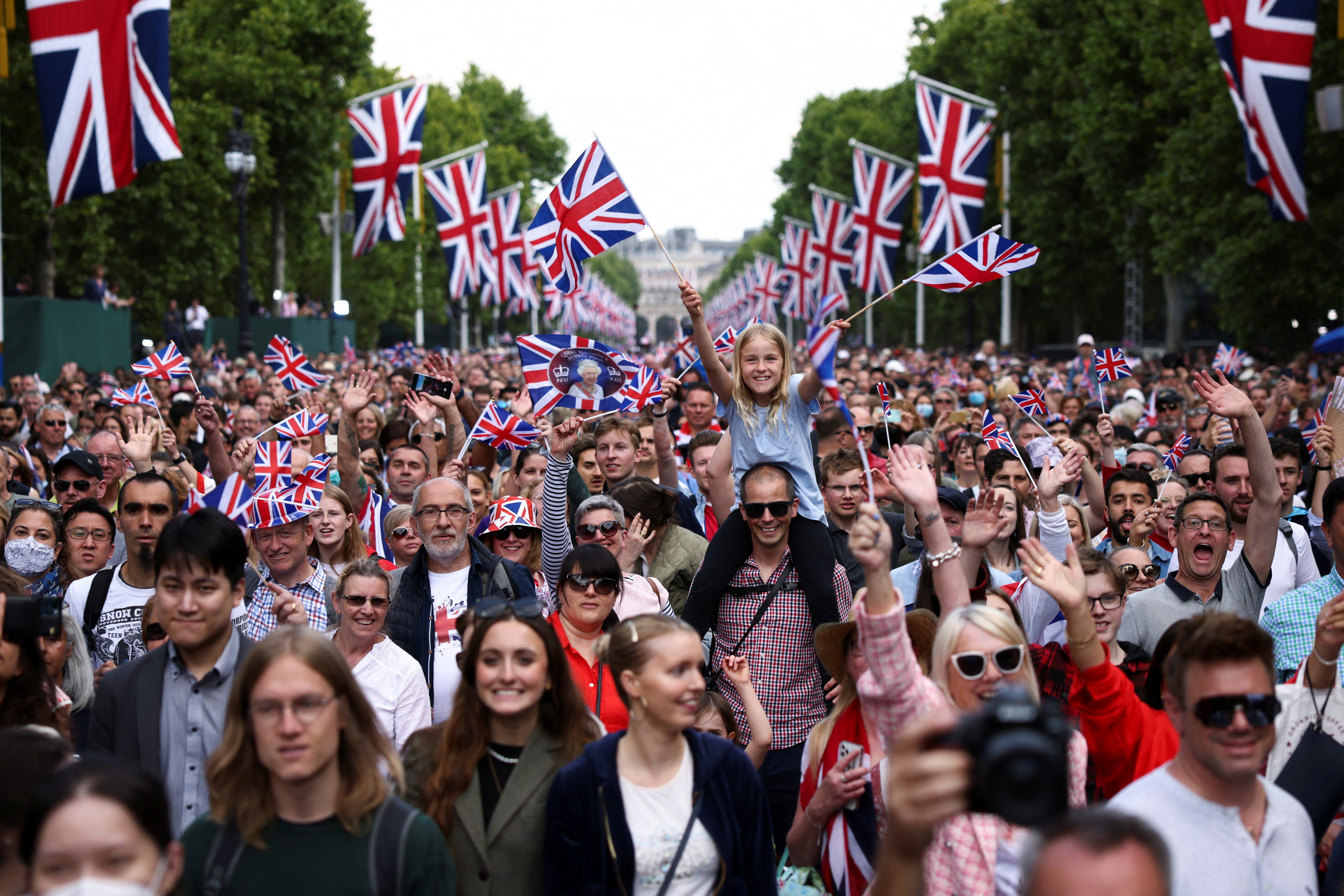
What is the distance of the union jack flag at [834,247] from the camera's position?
3725 cm

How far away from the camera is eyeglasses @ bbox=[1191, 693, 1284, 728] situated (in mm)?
3363

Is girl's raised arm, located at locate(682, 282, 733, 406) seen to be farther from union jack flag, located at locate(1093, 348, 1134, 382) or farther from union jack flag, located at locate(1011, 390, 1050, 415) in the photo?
union jack flag, located at locate(1093, 348, 1134, 382)

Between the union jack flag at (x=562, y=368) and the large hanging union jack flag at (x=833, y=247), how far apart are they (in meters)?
27.6

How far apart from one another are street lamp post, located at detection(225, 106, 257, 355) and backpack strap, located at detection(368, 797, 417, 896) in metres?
19.4

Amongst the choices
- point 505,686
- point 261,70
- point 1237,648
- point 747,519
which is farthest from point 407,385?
point 261,70

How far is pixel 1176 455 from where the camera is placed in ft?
30.0

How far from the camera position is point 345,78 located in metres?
42.8

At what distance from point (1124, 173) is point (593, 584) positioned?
3262cm

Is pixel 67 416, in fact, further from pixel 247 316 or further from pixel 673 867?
pixel 247 316

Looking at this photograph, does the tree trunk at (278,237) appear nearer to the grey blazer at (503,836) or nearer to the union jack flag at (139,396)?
the union jack flag at (139,396)

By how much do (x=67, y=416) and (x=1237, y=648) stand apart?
10.9m

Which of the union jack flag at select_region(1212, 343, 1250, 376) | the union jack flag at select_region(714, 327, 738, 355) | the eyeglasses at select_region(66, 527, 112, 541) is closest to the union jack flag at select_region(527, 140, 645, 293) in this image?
the union jack flag at select_region(714, 327, 738, 355)

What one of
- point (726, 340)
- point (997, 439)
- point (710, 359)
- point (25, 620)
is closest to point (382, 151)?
point (726, 340)

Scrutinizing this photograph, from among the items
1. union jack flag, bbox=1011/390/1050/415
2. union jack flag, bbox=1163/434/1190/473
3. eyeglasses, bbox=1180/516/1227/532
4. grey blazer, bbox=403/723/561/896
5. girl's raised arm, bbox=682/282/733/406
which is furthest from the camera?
union jack flag, bbox=1011/390/1050/415
